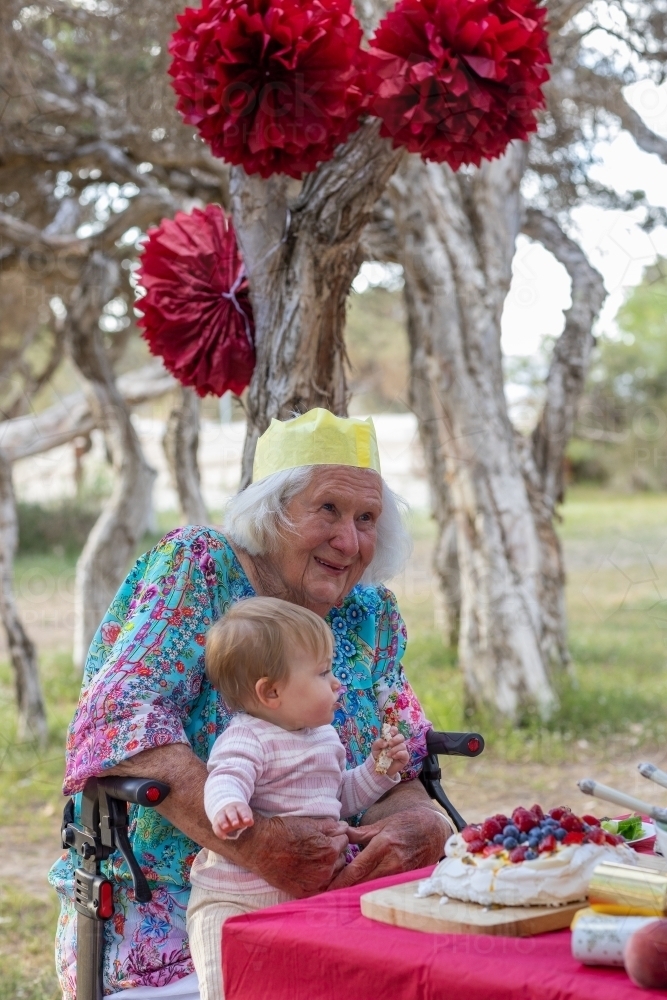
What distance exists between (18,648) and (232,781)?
225 inches

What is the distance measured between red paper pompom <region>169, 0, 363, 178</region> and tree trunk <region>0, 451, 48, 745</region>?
16.4ft

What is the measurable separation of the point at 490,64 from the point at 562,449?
5.73m

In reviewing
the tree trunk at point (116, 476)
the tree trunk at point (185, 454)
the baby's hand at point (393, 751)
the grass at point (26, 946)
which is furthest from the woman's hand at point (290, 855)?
the tree trunk at point (185, 454)

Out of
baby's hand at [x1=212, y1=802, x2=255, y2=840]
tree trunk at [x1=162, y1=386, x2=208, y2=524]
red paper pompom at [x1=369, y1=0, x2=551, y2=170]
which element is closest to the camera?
baby's hand at [x1=212, y1=802, x2=255, y2=840]

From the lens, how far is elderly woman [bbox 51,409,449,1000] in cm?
220

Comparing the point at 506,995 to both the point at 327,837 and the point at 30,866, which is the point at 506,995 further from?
the point at 30,866

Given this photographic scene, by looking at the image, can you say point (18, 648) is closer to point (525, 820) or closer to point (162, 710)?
point (162, 710)

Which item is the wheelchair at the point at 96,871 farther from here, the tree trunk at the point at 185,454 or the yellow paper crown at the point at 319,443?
the tree trunk at the point at 185,454

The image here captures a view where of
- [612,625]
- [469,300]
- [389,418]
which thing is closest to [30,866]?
[469,300]

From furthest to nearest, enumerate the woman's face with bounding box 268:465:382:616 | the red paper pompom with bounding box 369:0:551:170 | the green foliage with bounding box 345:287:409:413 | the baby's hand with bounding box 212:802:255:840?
the green foliage with bounding box 345:287:409:413 < the red paper pompom with bounding box 369:0:551:170 < the woman's face with bounding box 268:465:382:616 < the baby's hand with bounding box 212:802:255:840

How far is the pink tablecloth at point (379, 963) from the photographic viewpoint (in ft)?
4.67

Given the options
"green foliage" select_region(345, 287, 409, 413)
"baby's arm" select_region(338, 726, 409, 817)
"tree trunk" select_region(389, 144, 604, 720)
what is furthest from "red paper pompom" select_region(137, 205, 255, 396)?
"green foliage" select_region(345, 287, 409, 413)

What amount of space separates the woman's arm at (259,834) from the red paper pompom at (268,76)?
1.56 meters

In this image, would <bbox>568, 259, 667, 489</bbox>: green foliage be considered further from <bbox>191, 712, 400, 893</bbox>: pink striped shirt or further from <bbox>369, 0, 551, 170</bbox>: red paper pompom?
<bbox>191, 712, 400, 893</bbox>: pink striped shirt
